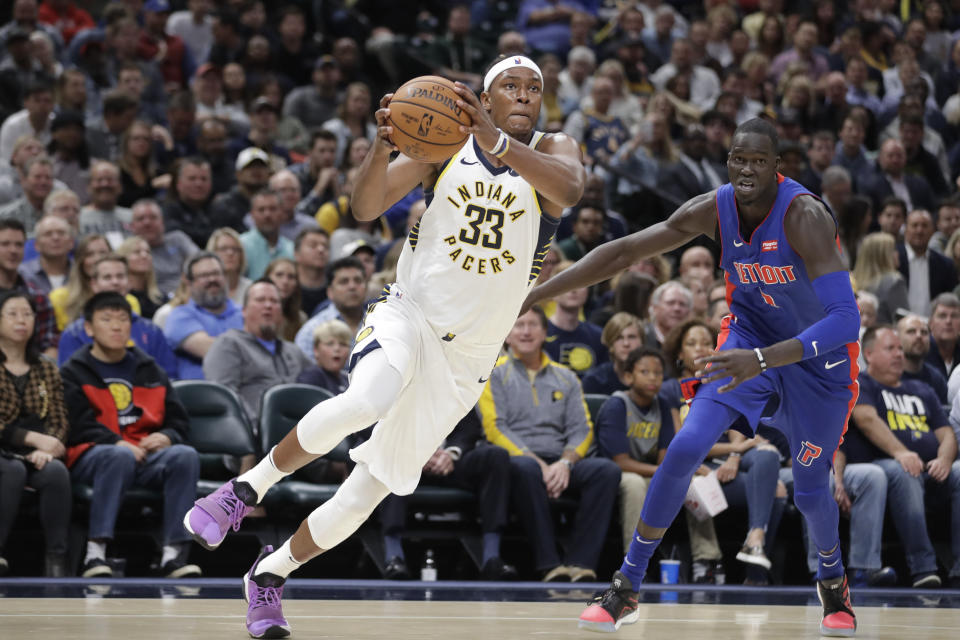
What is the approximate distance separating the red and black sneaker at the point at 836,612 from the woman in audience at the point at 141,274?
527 centimetres

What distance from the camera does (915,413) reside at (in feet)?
27.7

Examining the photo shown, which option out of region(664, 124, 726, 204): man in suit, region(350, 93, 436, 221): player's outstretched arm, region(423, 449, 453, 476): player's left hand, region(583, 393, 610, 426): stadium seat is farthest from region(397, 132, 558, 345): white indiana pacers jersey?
region(664, 124, 726, 204): man in suit

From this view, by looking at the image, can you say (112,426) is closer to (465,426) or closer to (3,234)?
(3,234)

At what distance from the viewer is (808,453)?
5.29m

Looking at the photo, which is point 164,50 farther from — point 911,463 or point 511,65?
point 511,65

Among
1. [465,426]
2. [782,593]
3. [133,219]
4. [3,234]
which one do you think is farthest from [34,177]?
[782,593]

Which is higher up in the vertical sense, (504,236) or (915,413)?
(504,236)

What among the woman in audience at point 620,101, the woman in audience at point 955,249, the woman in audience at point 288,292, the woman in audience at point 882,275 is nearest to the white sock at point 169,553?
the woman in audience at point 288,292

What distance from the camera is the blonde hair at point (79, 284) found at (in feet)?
27.3

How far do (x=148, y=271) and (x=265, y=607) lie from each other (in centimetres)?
473

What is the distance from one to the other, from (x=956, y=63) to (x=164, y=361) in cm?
1050

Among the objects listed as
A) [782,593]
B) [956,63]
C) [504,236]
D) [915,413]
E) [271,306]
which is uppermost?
[956,63]

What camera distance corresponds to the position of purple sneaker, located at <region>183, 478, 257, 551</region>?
4.63 metres

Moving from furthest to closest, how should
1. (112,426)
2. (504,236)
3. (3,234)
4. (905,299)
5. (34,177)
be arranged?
(905,299) → (34,177) → (3,234) → (112,426) → (504,236)
